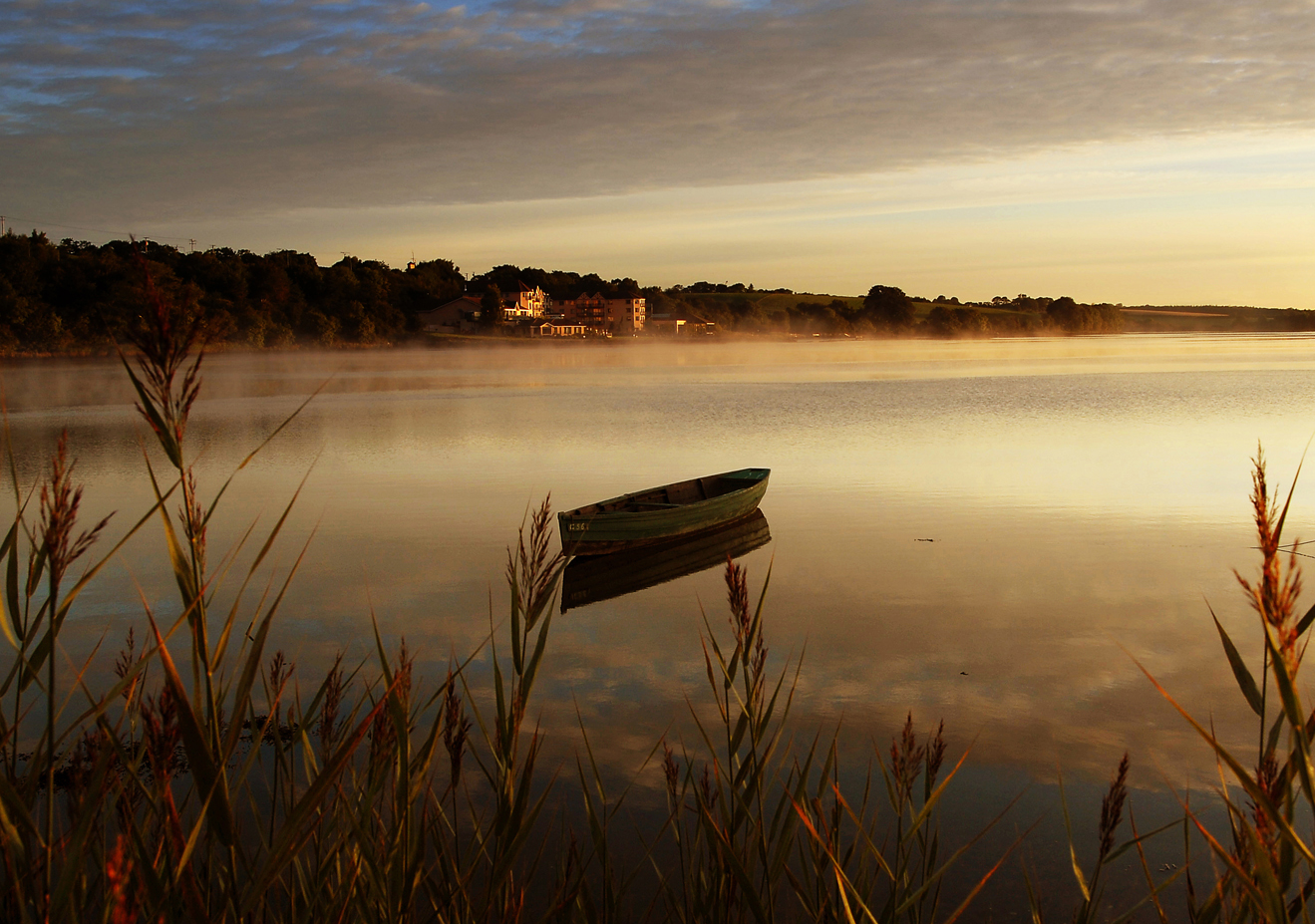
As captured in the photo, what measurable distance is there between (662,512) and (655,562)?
855 millimetres

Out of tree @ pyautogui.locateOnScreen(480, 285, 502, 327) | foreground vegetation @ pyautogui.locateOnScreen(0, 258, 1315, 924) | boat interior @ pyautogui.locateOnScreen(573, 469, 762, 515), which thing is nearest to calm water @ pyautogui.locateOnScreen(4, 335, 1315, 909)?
boat interior @ pyautogui.locateOnScreen(573, 469, 762, 515)

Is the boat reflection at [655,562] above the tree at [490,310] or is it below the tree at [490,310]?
below

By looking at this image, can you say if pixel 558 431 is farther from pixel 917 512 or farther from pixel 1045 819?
pixel 1045 819

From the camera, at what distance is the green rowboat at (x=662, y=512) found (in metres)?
15.6

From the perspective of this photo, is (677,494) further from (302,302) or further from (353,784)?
(302,302)

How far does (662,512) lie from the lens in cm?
1633

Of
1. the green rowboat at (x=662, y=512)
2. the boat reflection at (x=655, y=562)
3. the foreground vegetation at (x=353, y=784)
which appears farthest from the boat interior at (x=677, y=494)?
the foreground vegetation at (x=353, y=784)

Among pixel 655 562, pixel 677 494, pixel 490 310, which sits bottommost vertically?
pixel 655 562

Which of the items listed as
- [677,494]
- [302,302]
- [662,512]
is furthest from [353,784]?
[302,302]

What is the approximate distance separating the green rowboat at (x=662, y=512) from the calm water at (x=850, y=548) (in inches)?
36.2

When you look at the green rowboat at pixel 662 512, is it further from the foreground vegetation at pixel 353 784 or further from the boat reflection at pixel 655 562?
the foreground vegetation at pixel 353 784

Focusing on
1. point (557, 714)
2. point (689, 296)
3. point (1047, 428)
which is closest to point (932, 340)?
point (689, 296)

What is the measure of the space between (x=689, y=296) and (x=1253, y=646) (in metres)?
177

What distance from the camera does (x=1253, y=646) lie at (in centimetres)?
1087
